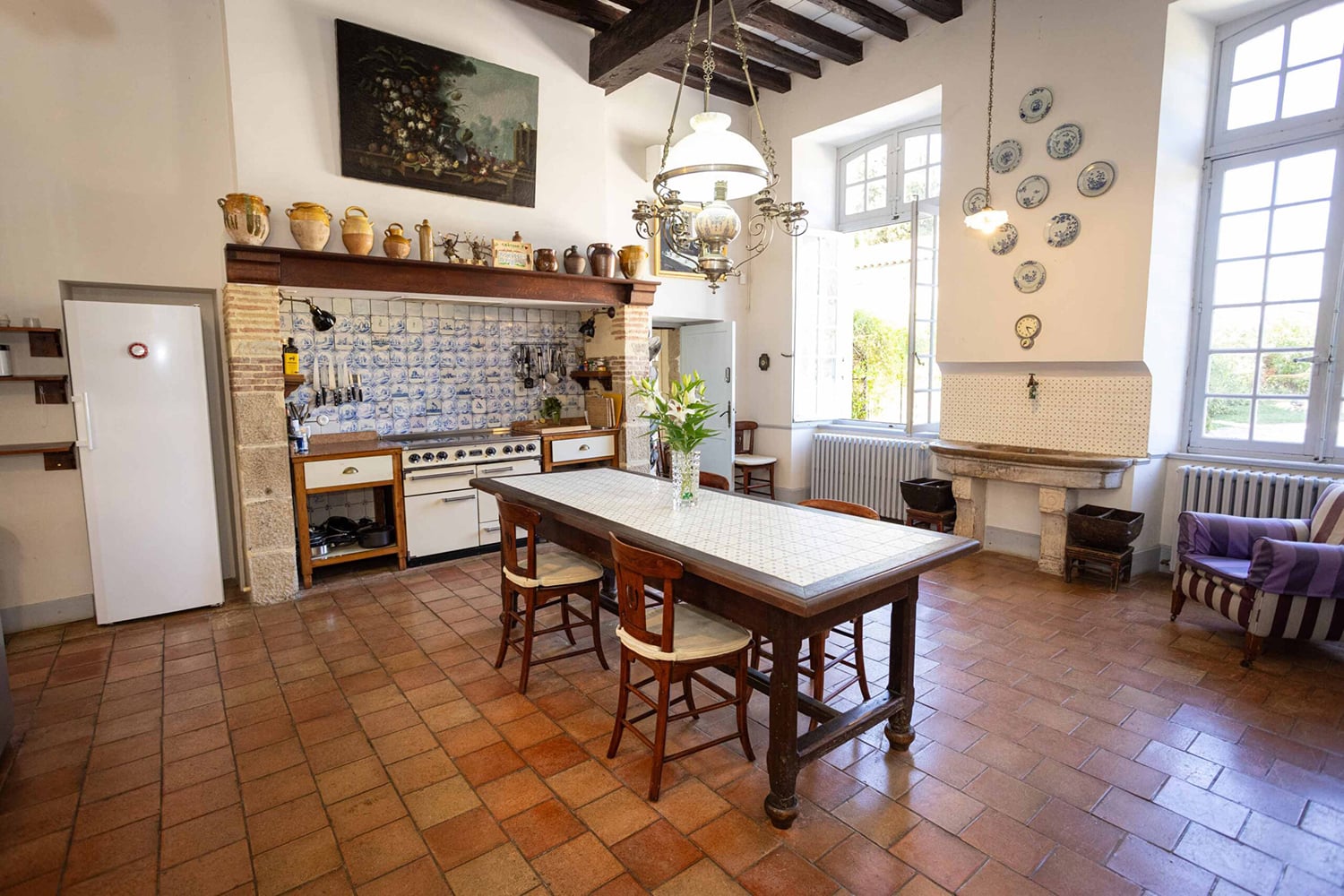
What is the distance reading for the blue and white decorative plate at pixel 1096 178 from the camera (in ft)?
13.6

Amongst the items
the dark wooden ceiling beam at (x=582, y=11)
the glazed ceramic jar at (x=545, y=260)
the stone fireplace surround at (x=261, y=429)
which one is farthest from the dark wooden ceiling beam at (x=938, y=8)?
the stone fireplace surround at (x=261, y=429)

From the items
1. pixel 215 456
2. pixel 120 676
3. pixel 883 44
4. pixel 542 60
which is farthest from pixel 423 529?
pixel 883 44

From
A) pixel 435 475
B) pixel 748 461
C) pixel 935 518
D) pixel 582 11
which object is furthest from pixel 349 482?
pixel 935 518

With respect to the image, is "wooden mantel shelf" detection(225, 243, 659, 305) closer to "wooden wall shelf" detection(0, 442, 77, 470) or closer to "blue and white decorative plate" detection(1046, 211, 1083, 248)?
"wooden wall shelf" detection(0, 442, 77, 470)

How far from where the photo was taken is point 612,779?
2299mm

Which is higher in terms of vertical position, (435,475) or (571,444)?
(571,444)

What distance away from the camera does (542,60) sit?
4938 mm

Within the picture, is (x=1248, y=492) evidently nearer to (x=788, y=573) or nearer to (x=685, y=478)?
(x=685, y=478)

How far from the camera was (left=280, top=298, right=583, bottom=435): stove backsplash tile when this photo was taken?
469 centimetres

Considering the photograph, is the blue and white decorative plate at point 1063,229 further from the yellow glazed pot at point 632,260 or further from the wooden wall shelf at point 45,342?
the wooden wall shelf at point 45,342

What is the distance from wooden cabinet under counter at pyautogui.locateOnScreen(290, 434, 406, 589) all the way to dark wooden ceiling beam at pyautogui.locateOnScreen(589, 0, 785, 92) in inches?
129

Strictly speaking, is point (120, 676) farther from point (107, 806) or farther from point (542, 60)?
point (542, 60)

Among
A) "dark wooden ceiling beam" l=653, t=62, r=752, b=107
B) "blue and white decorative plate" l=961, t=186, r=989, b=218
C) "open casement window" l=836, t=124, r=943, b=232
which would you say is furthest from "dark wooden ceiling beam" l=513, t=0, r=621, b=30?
"blue and white decorative plate" l=961, t=186, r=989, b=218

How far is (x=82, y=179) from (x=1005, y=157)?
19.2ft
